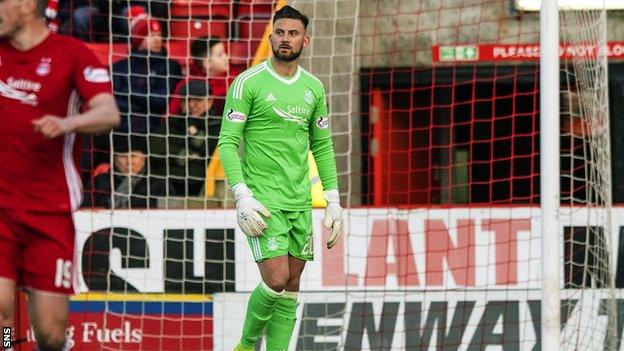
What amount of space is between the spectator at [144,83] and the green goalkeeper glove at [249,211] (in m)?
3.11

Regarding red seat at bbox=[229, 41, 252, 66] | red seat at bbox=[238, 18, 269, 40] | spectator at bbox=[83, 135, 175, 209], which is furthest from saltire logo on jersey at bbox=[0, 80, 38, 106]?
red seat at bbox=[238, 18, 269, 40]

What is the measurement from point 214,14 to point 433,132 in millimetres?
1990

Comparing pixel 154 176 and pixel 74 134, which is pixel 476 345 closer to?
pixel 154 176

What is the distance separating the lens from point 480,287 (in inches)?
344

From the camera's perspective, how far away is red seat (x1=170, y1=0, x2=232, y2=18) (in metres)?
10.5

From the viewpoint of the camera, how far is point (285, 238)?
23.0 feet

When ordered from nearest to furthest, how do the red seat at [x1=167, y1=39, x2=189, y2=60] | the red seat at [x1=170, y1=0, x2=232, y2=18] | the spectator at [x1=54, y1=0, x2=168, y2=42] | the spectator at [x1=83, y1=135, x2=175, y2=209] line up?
1. the spectator at [x1=83, y1=135, x2=175, y2=209]
2. the spectator at [x1=54, y1=0, x2=168, y2=42]
3. the red seat at [x1=167, y1=39, x2=189, y2=60]
4. the red seat at [x1=170, y1=0, x2=232, y2=18]

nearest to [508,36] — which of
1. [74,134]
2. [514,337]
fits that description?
[514,337]

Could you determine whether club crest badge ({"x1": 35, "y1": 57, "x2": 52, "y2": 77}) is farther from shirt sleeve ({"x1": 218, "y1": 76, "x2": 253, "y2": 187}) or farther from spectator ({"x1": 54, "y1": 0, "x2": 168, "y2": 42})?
spectator ({"x1": 54, "y1": 0, "x2": 168, "y2": 42})

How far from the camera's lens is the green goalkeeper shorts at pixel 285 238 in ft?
22.9

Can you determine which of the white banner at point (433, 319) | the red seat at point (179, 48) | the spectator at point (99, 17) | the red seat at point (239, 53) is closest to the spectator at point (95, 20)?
the spectator at point (99, 17)

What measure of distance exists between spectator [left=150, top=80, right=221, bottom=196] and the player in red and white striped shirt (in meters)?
3.90

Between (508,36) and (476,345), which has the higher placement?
(508,36)

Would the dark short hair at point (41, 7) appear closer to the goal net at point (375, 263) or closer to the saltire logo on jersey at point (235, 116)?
the saltire logo on jersey at point (235, 116)
